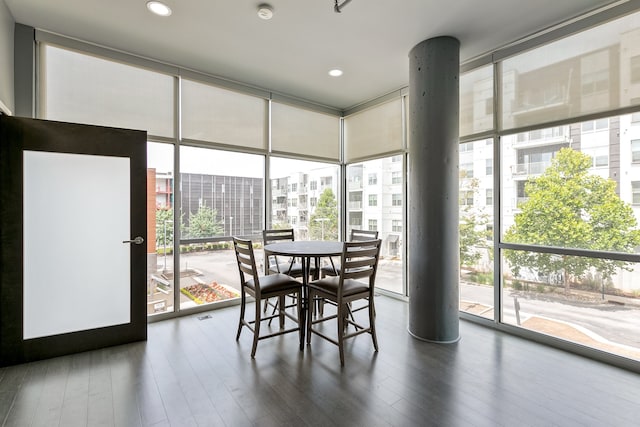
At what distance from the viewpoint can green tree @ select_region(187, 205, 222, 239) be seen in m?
3.78

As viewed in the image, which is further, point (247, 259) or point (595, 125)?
point (247, 259)

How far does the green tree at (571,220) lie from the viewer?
2.57m

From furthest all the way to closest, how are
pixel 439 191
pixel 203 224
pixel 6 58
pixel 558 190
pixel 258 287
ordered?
pixel 203 224 < pixel 439 191 < pixel 558 190 < pixel 258 287 < pixel 6 58

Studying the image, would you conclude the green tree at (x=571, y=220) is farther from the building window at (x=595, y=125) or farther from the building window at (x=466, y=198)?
the building window at (x=466, y=198)

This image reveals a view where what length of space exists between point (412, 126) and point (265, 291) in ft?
7.43

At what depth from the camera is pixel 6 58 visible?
260 centimetres

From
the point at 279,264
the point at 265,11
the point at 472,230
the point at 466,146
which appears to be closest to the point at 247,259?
the point at 279,264

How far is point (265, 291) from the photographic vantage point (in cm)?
Answer: 279

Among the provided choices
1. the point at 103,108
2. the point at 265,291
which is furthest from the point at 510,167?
the point at 103,108

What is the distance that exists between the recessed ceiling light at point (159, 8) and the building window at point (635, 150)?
406 centimetres

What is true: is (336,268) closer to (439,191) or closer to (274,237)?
(274,237)

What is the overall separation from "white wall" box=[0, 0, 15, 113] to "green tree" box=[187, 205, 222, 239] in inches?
73.9

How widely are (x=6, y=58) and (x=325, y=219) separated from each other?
4015 millimetres

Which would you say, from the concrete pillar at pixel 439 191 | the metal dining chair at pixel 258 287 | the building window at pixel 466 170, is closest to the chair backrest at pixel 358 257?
the metal dining chair at pixel 258 287
